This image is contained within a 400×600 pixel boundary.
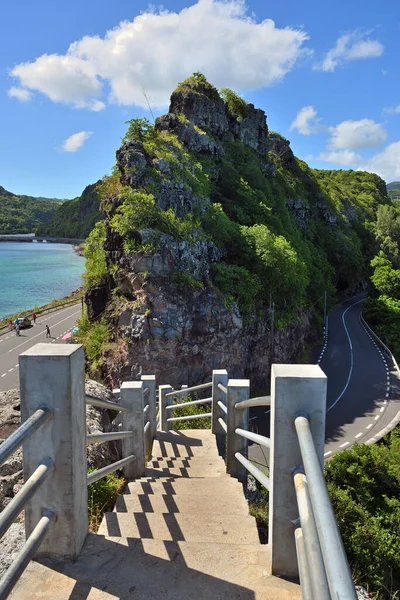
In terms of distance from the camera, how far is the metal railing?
1.54 m

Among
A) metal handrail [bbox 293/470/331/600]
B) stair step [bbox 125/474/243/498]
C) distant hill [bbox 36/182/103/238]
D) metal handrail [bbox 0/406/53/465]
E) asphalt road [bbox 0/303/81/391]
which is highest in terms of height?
distant hill [bbox 36/182/103/238]

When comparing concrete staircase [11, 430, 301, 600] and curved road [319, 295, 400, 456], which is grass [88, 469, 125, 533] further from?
curved road [319, 295, 400, 456]

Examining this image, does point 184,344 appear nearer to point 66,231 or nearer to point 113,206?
point 113,206

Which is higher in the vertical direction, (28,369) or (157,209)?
(157,209)

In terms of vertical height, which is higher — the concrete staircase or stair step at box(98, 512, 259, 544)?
the concrete staircase

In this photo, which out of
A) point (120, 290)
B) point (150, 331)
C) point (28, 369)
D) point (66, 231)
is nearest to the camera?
point (28, 369)

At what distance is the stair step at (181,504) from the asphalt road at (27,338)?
779 inches

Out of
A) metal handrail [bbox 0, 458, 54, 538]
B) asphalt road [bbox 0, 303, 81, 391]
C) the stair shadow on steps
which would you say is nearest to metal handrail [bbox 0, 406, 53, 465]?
metal handrail [bbox 0, 458, 54, 538]

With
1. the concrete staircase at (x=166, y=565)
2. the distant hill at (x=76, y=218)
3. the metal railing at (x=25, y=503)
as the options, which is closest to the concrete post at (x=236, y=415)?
the concrete staircase at (x=166, y=565)

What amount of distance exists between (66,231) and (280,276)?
156m

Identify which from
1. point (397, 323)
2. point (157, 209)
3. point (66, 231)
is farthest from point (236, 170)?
point (66, 231)

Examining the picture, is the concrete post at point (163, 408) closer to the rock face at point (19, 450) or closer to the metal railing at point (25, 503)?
the rock face at point (19, 450)

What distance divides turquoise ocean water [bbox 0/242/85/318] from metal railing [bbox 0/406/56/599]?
5581 centimetres

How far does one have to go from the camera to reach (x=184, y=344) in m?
21.0
